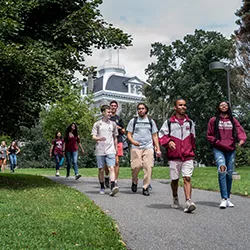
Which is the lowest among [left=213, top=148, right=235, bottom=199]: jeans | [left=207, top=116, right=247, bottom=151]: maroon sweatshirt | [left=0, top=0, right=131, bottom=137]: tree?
[left=213, top=148, right=235, bottom=199]: jeans

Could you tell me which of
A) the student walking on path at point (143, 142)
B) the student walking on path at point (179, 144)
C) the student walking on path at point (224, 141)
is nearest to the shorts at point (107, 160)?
the student walking on path at point (143, 142)

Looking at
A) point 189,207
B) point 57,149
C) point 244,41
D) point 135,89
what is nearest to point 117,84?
point 135,89

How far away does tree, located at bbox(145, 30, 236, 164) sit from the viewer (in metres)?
42.9

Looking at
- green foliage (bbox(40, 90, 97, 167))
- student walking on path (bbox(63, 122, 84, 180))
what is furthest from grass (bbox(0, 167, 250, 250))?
Result: green foliage (bbox(40, 90, 97, 167))

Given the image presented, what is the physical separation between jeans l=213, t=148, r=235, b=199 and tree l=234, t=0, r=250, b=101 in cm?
2324

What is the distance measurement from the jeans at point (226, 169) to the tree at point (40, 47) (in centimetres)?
477

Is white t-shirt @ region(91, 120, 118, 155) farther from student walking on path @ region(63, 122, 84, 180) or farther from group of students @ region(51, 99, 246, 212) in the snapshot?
student walking on path @ region(63, 122, 84, 180)

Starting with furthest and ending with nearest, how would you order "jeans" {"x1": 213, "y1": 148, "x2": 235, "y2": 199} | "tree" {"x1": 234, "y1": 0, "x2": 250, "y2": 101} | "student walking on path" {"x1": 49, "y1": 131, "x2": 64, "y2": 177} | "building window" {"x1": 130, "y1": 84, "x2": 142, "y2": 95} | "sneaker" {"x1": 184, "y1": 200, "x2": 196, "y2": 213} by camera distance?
1. "building window" {"x1": 130, "y1": 84, "x2": 142, "y2": 95}
2. "tree" {"x1": 234, "y1": 0, "x2": 250, "y2": 101}
3. "student walking on path" {"x1": 49, "y1": 131, "x2": 64, "y2": 177}
4. "jeans" {"x1": 213, "y1": 148, "x2": 235, "y2": 199}
5. "sneaker" {"x1": 184, "y1": 200, "x2": 196, "y2": 213}

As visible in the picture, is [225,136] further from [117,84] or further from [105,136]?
[117,84]

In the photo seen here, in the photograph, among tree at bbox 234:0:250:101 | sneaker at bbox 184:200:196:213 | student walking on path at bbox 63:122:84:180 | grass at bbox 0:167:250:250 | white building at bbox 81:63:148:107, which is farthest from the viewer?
white building at bbox 81:63:148:107

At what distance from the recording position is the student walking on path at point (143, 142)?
29.7 ft

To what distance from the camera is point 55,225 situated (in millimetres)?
5387

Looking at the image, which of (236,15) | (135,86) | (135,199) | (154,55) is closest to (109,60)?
(135,86)

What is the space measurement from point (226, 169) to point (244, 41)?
949 inches
